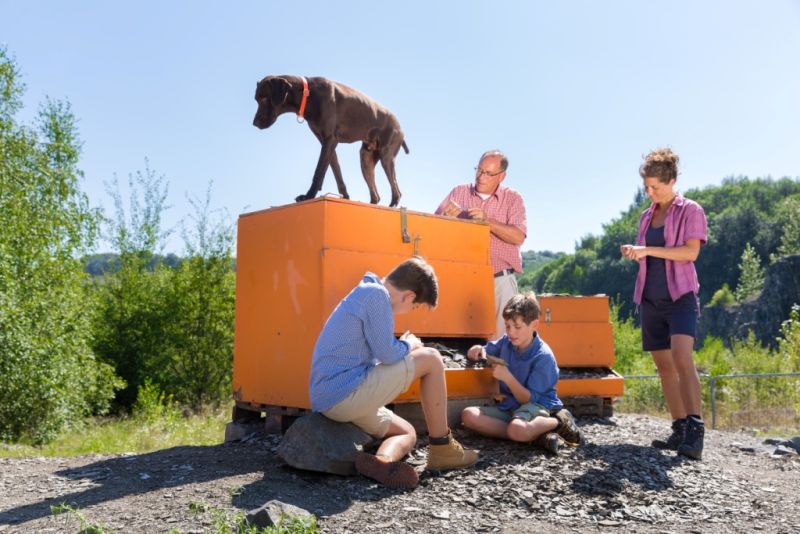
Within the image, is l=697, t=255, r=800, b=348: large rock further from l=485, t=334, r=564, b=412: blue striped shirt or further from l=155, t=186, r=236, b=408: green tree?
l=485, t=334, r=564, b=412: blue striped shirt

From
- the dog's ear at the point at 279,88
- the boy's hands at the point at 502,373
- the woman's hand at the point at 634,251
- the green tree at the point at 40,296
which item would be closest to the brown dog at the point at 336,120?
the dog's ear at the point at 279,88

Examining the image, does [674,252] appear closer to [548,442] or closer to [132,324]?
[548,442]

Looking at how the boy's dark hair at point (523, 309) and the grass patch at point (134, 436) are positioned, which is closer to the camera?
the boy's dark hair at point (523, 309)

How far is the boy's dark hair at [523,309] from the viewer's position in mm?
4766

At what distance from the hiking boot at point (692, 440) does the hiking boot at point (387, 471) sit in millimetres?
2174

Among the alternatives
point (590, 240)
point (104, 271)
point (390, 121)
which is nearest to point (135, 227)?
point (104, 271)

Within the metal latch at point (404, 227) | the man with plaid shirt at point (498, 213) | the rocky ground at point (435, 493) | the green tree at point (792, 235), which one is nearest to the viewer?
the rocky ground at point (435, 493)

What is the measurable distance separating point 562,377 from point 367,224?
2929 mm

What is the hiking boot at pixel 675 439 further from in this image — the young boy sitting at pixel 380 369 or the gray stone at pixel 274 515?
the gray stone at pixel 274 515

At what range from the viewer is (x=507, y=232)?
599cm

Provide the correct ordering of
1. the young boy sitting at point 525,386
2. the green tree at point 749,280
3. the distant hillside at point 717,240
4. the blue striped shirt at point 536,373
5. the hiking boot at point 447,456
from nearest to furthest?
the hiking boot at point 447,456
the young boy sitting at point 525,386
the blue striped shirt at point 536,373
the green tree at point 749,280
the distant hillside at point 717,240

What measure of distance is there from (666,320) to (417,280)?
218 cm

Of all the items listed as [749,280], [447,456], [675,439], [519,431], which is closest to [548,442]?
[519,431]

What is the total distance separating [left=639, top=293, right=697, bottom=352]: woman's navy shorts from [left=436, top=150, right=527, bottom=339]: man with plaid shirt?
1183mm
